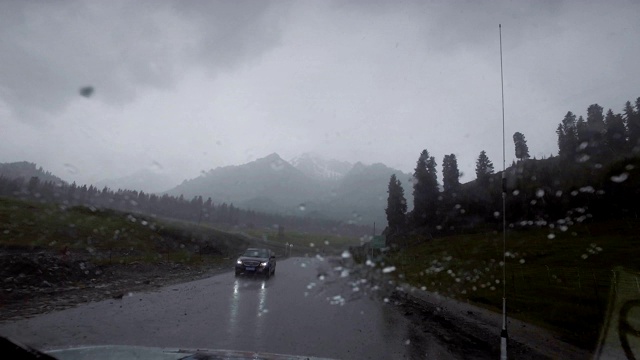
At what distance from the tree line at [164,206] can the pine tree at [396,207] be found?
7463 millimetres

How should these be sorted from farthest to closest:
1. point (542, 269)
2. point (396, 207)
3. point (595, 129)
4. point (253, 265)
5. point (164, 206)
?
point (164, 206)
point (595, 129)
point (396, 207)
point (542, 269)
point (253, 265)

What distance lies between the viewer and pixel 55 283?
653 inches

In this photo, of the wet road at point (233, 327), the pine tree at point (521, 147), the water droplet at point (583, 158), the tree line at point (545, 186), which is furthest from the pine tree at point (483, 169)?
the wet road at point (233, 327)

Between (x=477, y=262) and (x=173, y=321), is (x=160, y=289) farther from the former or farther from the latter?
(x=477, y=262)

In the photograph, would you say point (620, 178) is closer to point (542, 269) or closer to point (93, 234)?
point (542, 269)

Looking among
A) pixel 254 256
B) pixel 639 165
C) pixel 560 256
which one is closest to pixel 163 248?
pixel 254 256

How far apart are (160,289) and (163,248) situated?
3426cm

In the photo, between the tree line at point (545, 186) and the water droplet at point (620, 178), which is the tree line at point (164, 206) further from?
the water droplet at point (620, 178)

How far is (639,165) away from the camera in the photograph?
77562 millimetres

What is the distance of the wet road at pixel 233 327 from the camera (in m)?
7.27

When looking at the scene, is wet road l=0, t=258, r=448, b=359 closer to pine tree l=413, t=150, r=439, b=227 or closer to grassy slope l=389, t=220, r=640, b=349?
grassy slope l=389, t=220, r=640, b=349

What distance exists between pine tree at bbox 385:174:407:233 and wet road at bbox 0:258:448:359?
85044 millimetres

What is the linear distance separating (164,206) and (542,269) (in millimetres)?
108776

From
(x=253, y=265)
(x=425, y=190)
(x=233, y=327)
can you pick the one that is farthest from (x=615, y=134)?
(x=233, y=327)
